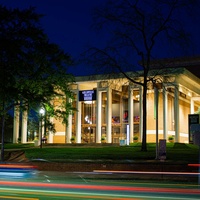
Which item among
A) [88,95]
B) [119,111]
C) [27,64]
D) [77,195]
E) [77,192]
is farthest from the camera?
[119,111]

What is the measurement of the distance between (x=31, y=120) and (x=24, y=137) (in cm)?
2387

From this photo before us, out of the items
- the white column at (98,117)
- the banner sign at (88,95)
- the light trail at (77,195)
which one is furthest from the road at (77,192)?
Answer: the banner sign at (88,95)

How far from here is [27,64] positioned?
31250 millimetres

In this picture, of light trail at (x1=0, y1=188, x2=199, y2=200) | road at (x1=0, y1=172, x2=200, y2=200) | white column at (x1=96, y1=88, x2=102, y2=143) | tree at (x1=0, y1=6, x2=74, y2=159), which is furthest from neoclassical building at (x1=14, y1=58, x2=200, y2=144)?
light trail at (x1=0, y1=188, x2=199, y2=200)

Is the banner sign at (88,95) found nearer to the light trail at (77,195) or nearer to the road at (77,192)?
the road at (77,192)

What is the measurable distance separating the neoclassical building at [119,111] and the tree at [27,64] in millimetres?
20049

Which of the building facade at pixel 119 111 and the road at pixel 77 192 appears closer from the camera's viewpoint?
the road at pixel 77 192

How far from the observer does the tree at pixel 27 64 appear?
30.8m

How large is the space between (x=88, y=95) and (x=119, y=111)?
720cm

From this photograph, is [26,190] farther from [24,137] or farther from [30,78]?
[24,137]

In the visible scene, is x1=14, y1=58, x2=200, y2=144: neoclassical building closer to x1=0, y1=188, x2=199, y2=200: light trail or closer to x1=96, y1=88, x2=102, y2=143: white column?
x1=96, y1=88, x2=102, y2=143: white column

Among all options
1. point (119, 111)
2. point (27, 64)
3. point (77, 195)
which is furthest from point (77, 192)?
point (119, 111)

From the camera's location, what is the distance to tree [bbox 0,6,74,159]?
30.8m

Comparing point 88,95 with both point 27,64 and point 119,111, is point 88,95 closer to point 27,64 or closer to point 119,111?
point 119,111
